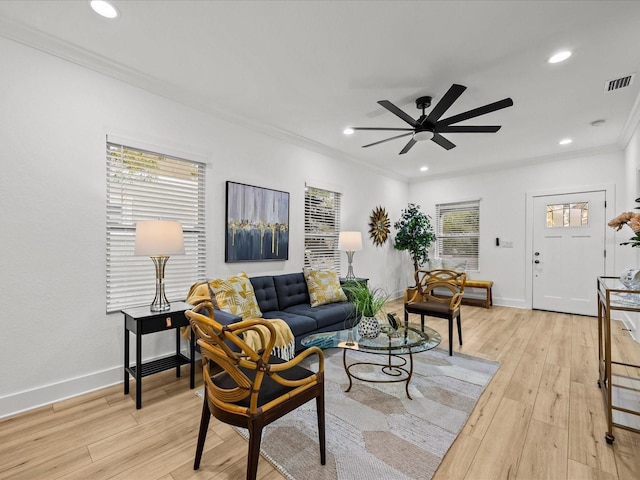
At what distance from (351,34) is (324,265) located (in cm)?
329

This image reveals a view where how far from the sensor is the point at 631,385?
2.56m

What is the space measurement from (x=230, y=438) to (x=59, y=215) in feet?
7.04

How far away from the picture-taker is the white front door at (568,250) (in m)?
4.85

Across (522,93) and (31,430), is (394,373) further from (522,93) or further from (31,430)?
(522,93)

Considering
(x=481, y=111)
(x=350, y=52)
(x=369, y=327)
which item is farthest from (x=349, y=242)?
(x=350, y=52)

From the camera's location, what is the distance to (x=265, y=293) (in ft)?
11.2

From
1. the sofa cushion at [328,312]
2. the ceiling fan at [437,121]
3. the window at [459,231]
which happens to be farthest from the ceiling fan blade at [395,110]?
the window at [459,231]

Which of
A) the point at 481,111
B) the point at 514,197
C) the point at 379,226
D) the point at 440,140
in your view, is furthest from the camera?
the point at 379,226

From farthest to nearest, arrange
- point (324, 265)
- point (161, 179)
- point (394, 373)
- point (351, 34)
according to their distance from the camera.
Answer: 1. point (324, 265)
2. point (161, 179)
3. point (394, 373)
4. point (351, 34)

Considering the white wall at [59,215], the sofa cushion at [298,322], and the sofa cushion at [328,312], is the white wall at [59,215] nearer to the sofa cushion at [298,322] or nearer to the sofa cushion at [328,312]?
the sofa cushion at [298,322]

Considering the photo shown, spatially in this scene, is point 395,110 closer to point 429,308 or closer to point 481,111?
point 481,111

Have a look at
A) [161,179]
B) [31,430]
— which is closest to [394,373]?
[31,430]

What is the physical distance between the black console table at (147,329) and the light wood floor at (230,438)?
19cm

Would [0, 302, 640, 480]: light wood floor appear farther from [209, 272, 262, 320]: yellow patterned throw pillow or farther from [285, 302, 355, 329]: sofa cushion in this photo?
[285, 302, 355, 329]: sofa cushion
